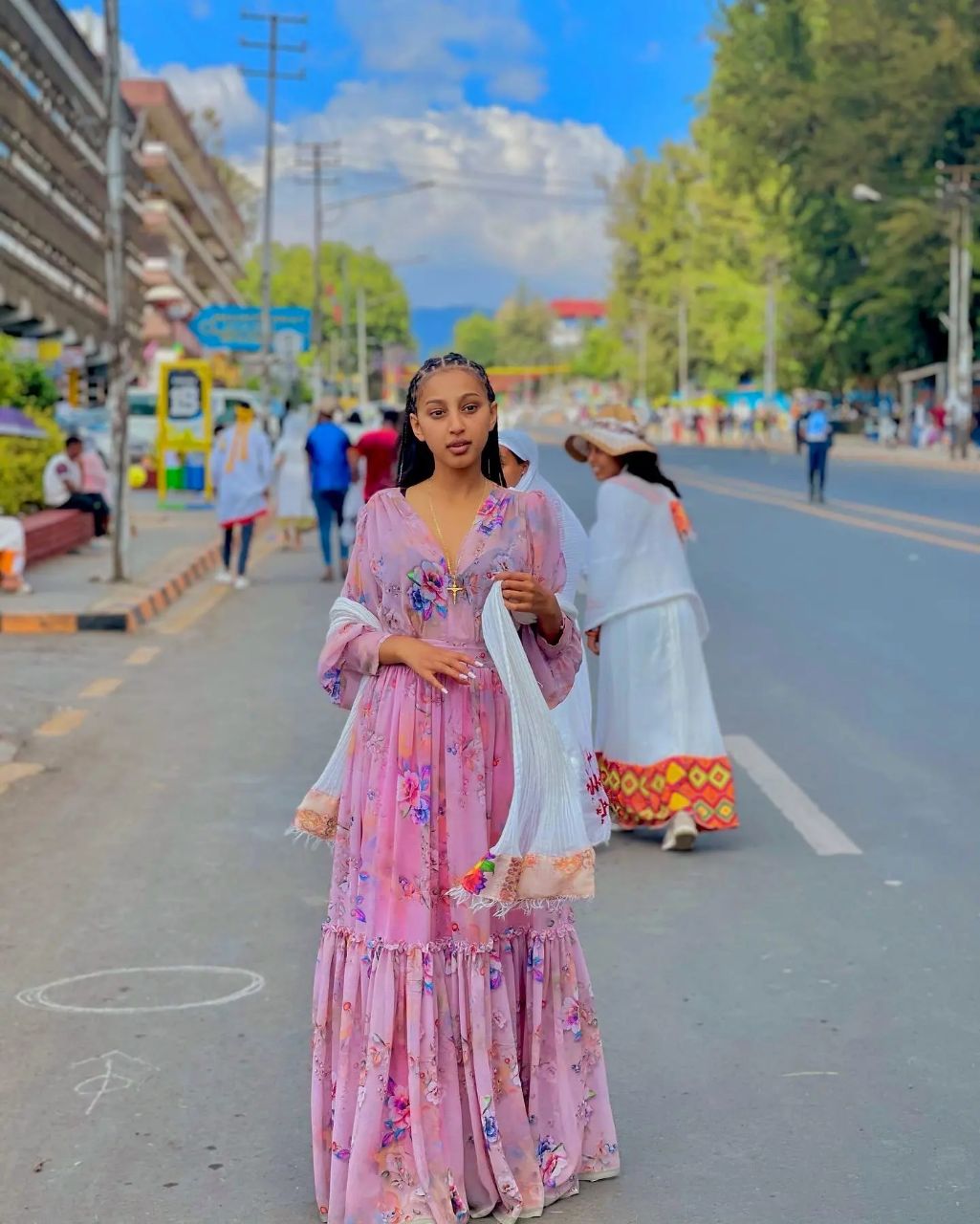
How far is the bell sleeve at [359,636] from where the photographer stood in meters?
3.94

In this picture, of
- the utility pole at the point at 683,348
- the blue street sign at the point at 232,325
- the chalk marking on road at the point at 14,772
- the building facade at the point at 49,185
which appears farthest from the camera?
the utility pole at the point at 683,348

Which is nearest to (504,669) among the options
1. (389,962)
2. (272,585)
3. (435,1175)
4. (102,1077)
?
(389,962)

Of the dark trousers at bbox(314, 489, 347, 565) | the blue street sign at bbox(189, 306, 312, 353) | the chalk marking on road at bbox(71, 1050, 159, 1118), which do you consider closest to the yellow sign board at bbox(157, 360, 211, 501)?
the blue street sign at bbox(189, 306, 312, 353)

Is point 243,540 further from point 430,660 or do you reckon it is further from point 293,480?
point 430,660

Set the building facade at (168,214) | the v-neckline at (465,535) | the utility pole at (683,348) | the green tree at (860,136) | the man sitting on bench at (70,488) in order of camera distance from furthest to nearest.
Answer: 1. the utility pole at (683,348)
2. the building facade at (168,214)
3. the green tree at (860,136)
4. the man sitting on bench at (70,488)
5. the v-neckline at (465,535)

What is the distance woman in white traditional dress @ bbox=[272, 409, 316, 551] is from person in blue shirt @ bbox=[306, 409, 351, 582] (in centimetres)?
278

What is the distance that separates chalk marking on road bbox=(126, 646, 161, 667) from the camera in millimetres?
13227

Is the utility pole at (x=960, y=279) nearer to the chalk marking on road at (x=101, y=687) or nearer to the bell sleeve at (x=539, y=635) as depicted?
the chalk marking on road at (x=101, y=687)

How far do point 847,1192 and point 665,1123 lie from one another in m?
0.56

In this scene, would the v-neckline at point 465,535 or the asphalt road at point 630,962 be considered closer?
the v-neckline at point 465,535

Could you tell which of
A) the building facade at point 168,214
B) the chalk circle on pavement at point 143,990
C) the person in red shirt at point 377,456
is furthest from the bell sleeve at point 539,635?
the building facade at point 168,214

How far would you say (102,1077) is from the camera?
496 cm

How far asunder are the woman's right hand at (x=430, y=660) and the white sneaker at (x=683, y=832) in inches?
145

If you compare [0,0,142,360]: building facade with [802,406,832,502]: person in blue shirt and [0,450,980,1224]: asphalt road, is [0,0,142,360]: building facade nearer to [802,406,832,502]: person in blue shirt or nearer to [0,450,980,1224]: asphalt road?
[802,406,832,502]: person in blue shirt
